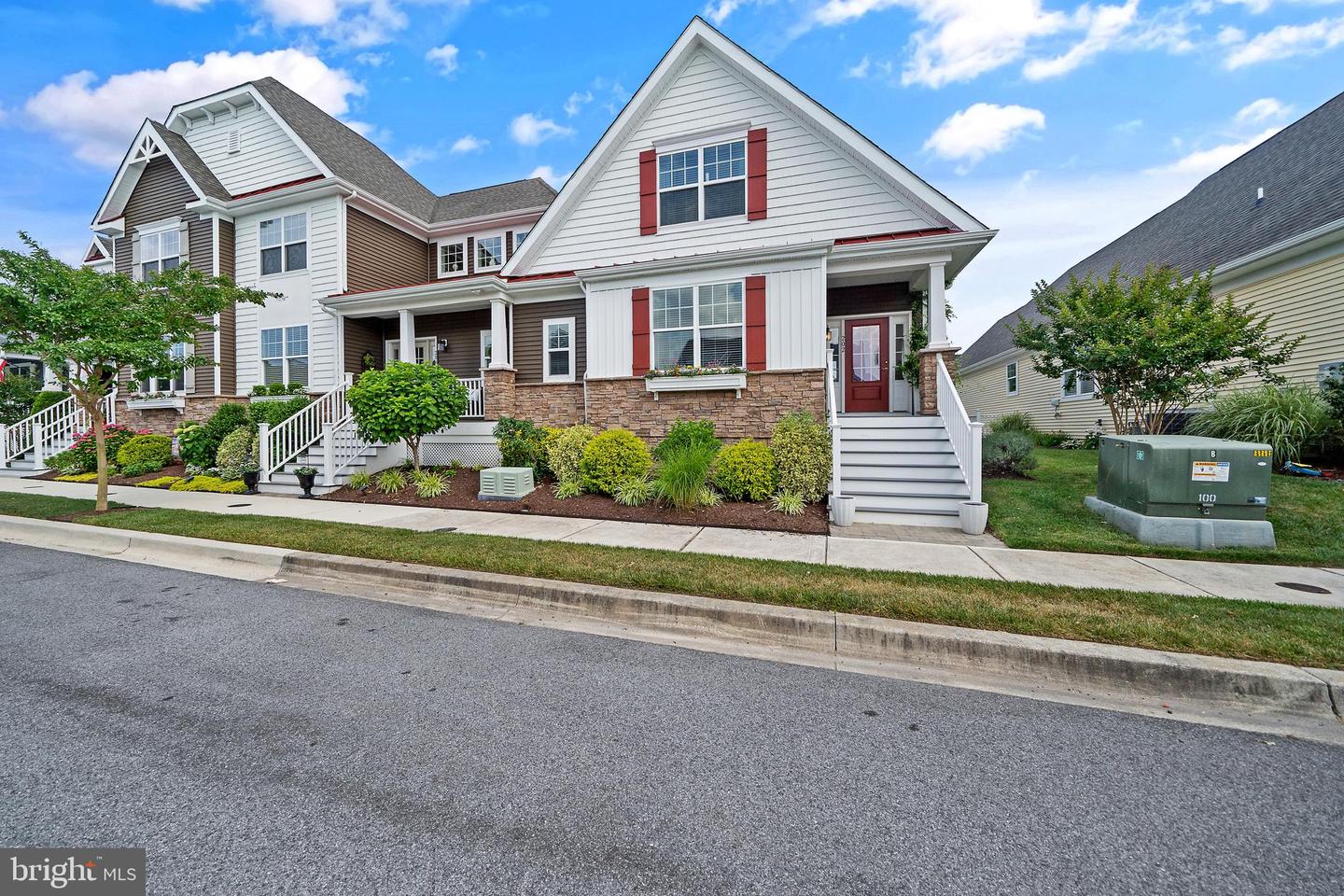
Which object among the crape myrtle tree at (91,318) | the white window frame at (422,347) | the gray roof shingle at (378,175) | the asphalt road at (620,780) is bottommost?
the asphalt road at (620,780)

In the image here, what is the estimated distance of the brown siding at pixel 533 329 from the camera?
40.2ft

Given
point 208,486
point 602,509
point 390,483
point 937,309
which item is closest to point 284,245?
point 208,486

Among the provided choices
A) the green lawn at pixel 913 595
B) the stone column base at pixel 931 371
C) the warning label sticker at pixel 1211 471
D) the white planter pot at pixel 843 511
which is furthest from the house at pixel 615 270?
the green lawn at pixel 913 595

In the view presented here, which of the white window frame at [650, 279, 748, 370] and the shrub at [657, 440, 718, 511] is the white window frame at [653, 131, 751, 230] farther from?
the shrub at [657, 440, 718, 511]

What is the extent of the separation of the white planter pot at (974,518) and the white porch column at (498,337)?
9038 mm

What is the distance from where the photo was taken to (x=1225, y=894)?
67.0 inches

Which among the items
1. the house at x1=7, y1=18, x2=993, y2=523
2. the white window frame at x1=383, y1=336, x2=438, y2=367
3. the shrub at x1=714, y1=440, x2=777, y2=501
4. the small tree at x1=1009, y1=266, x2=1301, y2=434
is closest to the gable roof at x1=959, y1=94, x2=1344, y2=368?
the small tree at x1=1009, y1=266, x2=1301, y2=434

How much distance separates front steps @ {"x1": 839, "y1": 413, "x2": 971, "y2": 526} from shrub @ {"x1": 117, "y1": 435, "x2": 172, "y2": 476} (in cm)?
1611

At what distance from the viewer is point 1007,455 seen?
970 centimetres

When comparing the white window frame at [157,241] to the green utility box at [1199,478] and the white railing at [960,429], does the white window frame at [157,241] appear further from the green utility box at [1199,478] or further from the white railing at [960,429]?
the green utility box at [1199,478]

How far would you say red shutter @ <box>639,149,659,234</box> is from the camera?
11508 millimetres

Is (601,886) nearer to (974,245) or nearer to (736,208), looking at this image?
(974,245)

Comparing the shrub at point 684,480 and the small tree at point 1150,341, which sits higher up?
the small tree at point 1150,341

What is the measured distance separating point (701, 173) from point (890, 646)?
420 inches
